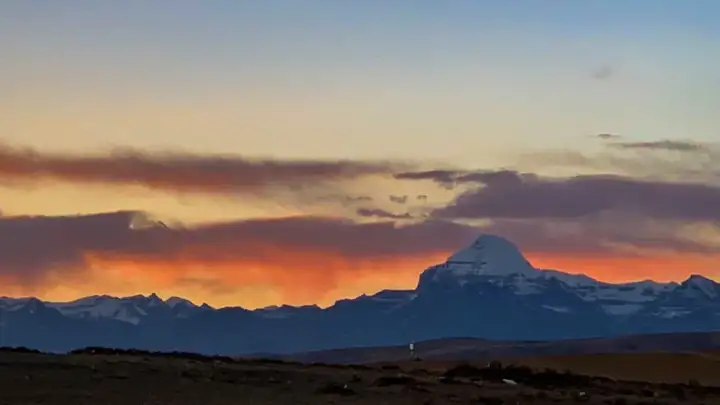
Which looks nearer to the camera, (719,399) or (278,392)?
(278,392)

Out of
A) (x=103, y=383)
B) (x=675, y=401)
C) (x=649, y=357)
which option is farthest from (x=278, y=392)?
(x=649, y=357)

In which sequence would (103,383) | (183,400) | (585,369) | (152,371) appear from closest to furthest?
(183,400) → (103,383) → (152,371) → (585,369)

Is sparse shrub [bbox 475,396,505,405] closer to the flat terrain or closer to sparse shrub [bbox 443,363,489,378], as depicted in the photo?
the flat terrain

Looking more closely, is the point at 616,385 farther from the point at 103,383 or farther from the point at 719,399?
the point at 103,383

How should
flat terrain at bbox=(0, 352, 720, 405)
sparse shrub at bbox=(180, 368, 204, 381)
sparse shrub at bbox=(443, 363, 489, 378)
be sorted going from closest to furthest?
1. flat terrain at bbox=(0, 352, 720, 405)
2. sparse shrub at bbox=(180, 368, 204, 381)
3. sparse shrub at bbox=(443, 363, 489, 378)

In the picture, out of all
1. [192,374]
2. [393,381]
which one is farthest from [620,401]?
[192,374]

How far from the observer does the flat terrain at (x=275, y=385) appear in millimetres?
32250

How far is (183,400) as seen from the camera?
3117 centimetres

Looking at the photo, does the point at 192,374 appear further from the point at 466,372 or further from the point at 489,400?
the point at 466,372

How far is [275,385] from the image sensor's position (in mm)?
36719

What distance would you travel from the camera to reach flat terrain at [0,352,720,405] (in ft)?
106

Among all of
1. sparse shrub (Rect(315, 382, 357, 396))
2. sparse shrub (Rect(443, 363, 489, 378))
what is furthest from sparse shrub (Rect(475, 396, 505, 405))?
sparse shrub (Rect(443, 363, 489, 378))

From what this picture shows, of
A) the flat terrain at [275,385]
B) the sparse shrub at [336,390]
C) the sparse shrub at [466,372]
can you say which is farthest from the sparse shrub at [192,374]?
the sparse shrub at [466,372]

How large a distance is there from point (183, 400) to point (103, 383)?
4.08 meters
